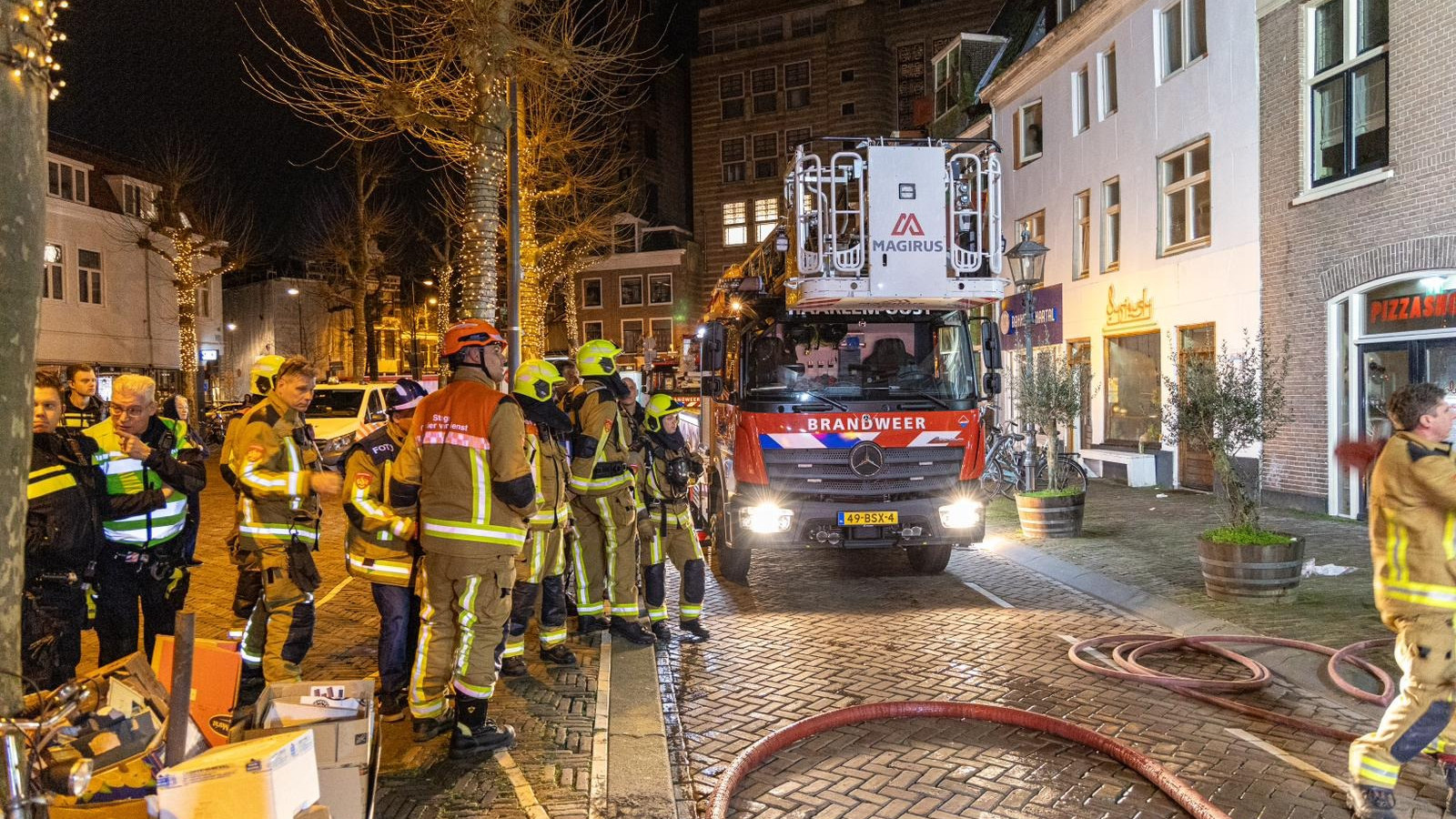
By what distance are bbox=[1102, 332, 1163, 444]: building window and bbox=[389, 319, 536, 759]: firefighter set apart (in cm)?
1343

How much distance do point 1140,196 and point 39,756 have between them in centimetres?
1726

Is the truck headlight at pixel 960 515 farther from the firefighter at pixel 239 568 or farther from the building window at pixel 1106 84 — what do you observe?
the building window at pixel 1106 84

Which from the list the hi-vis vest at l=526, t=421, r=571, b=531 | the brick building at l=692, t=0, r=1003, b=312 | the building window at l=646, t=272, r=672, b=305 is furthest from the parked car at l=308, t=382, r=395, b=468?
the building window at l=646, t=272, r=672, b=305

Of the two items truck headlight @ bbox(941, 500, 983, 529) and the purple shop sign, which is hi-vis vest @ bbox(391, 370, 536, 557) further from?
the purple shop sign

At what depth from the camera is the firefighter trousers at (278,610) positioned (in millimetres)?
4988

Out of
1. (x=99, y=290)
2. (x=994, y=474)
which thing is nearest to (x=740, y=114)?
(x=99, y=290)

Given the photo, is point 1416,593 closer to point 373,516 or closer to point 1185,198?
point 373,516

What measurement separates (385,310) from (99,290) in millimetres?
17694

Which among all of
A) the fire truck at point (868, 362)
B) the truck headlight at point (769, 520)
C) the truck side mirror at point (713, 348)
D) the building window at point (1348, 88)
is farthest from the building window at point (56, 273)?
the building window at point (1348, 88)

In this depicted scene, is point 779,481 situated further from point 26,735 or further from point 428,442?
point 26,735

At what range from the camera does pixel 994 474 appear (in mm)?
14602

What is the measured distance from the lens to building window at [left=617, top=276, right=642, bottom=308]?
42625 mm

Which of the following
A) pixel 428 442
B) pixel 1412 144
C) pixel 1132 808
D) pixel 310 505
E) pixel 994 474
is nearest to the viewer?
pixel 1132 808

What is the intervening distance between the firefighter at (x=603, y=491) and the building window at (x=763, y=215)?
33.8m
